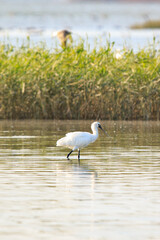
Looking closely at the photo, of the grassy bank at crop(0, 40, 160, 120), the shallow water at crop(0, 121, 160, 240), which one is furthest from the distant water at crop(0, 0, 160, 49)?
the shallow water at crop(0, 121, 160, 240)

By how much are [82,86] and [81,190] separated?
1527 centimetres

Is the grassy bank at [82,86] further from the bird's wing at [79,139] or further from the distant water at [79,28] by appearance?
the bird's wing at [79,139]

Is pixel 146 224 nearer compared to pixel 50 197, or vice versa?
pixel 146 224

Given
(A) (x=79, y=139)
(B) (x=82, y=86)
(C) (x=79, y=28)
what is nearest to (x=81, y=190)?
(A) (x=79, y=139)

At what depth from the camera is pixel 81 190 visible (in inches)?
453

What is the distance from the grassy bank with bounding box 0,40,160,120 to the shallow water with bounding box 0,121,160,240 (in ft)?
22.0

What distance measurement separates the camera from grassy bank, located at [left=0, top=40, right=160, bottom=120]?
86.3 feet

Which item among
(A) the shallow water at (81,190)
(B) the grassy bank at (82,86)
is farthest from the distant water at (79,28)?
(A) the shallow water at (81,190)

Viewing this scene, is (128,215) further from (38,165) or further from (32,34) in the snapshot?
(32,34)

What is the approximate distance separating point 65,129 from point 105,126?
57.6 inches

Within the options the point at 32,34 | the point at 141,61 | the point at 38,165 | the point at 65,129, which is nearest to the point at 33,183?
the point at 38,165

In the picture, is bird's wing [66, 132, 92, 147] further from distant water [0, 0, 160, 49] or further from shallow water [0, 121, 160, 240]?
distant water [0, 0, 160, 49]

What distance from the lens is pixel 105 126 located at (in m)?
24.0

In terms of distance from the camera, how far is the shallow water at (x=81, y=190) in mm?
8992
